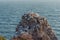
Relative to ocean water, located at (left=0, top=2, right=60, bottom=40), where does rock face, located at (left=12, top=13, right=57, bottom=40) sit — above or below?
above

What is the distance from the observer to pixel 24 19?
1792 centimetres

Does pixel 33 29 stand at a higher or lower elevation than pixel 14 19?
higher

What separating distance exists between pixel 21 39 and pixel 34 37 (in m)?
1.39

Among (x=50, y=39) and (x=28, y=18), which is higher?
(x=28, y=18)

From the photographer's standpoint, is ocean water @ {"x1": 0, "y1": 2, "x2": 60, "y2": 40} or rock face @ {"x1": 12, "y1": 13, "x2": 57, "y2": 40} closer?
rock face @ {"x1": 12, "y1": 13, "x2": 57, "y2": 40}

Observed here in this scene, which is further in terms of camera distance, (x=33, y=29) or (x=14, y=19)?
(x=14, y=19)

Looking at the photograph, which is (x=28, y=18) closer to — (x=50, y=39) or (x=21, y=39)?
(x=50, y=39)

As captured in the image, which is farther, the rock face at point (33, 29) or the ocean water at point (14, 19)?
the ocean water at point (14, 19)

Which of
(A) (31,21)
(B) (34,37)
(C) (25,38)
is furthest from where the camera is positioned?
(A) (31,21)

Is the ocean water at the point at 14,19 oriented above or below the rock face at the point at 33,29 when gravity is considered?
below

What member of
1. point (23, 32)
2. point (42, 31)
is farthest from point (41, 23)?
point (23, 32)

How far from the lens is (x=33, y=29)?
16.5m

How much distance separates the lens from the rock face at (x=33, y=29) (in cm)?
1566

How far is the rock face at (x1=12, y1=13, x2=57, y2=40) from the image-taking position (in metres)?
15.7
